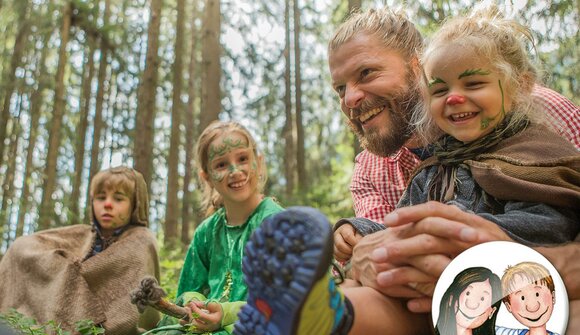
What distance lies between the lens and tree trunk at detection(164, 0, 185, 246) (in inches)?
441

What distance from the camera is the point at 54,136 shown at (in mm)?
11930

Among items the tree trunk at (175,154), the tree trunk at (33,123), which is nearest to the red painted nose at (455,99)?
the tree trunk at (175,154)

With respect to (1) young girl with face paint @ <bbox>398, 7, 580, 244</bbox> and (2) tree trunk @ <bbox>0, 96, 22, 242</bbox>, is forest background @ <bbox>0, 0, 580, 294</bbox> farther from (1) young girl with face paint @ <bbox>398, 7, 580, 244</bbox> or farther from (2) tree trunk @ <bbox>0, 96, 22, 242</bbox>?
(1) young girl with face paint @ <bbox>398, 7, 580, 244</bbox>

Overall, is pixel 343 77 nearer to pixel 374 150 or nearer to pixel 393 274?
pixel 374 150

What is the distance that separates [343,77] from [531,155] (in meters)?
1.29

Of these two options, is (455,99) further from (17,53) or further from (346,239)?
(17,53)

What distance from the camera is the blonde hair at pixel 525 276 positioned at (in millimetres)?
1474

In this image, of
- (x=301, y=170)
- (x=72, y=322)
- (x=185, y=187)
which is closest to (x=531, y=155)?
(x=72, y=322)

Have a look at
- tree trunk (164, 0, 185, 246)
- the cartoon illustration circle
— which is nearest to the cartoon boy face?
the cartoon illustration circle

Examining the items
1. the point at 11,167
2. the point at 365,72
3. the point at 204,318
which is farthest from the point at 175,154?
the point at 204,318

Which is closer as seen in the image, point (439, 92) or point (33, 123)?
point (439, 92)

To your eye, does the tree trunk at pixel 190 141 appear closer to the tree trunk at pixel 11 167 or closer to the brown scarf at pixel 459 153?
the tree trunk at pixel 11 167

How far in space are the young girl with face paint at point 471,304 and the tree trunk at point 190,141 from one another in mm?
9851

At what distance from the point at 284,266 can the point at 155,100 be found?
991 centimetres
